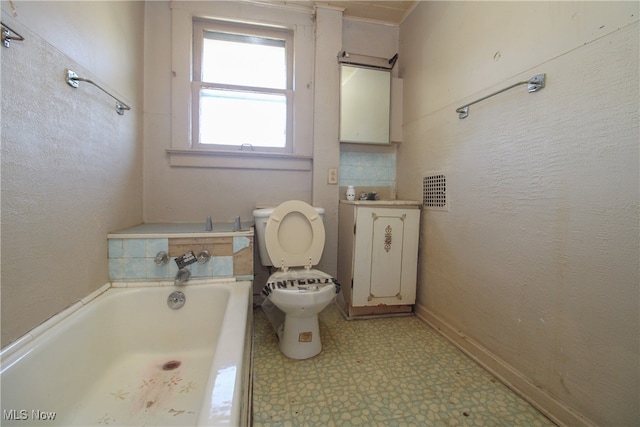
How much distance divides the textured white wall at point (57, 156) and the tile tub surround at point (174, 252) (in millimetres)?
80

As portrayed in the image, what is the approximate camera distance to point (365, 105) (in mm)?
2166

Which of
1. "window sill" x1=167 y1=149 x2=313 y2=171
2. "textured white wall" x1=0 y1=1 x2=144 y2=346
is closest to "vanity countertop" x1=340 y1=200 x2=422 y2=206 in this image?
"window sill" x1=167 y1=149 x2=313 y2=171

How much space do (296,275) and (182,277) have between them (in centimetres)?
63

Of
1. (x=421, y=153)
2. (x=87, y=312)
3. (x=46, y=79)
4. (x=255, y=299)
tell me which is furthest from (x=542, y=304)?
(x=46, y=79)

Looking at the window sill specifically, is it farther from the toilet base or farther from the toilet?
the toilet base

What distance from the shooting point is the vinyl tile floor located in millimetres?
1063

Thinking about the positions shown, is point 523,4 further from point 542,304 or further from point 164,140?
point 164,140

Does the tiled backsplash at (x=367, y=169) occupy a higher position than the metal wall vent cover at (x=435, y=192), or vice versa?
the tiled backsplash at (x=367, y=169)

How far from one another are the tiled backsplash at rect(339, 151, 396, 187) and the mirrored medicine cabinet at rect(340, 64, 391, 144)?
0.15 meters

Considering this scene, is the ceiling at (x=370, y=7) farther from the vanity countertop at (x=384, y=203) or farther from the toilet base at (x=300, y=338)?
the toilet base at (x=300, y=338)

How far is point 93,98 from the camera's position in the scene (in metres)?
1.28

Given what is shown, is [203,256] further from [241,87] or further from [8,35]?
[241,87]

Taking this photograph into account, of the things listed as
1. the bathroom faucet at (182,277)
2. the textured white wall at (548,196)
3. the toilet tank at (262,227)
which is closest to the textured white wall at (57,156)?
the bathroom faucet at (182,277)

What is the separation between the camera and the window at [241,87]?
203 centimetres
